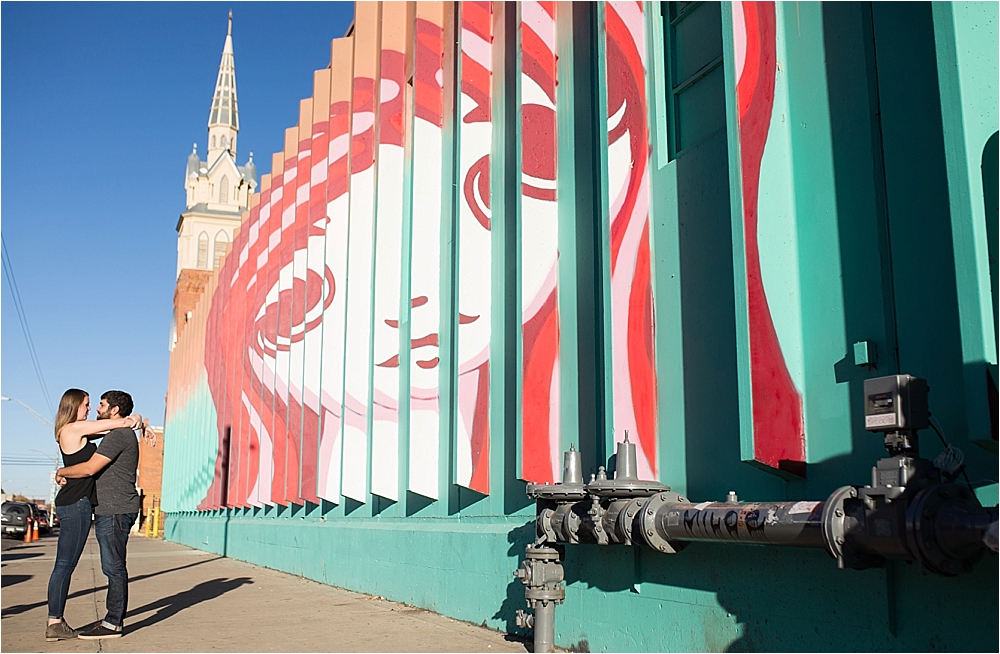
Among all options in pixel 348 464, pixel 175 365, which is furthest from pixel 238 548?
pixel 175 365

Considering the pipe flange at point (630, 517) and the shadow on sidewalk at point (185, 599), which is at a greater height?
the pipe flange at point (630, 517)

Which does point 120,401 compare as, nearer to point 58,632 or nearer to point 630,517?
point 58,632

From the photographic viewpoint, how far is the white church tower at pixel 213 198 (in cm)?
9444

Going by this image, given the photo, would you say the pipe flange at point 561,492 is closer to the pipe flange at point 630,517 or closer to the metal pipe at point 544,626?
the pipe flange at point 630,517

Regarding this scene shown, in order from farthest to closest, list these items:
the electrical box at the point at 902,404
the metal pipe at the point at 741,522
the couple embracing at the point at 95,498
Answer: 1. the couple embracing at the point at 95,498
2. the metal pipe at the point at 741,522
3. the electrical box at the point at 902,404

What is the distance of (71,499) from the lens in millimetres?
6777

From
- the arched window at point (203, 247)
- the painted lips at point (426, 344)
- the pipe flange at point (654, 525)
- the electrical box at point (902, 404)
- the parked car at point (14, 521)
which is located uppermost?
the arched window at point (203, 247)

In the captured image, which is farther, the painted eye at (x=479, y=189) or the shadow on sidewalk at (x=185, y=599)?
the painted eye at (x=479, y=189)

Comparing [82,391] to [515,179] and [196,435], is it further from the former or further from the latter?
[196,435]

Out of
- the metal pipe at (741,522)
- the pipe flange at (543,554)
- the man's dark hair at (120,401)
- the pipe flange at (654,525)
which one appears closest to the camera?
the metal pipe at (741,522)

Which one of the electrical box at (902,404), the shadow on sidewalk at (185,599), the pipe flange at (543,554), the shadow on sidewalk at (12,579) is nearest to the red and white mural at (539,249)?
the pipe flange at (543,554)

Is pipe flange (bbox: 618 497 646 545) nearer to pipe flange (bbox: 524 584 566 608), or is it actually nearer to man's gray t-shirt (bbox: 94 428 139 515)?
pipe flange (bbox: 524 584 566 608)

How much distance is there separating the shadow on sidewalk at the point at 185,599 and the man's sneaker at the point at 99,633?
1.89 feet

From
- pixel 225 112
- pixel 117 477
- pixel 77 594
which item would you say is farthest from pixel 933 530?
pixel 225 112
